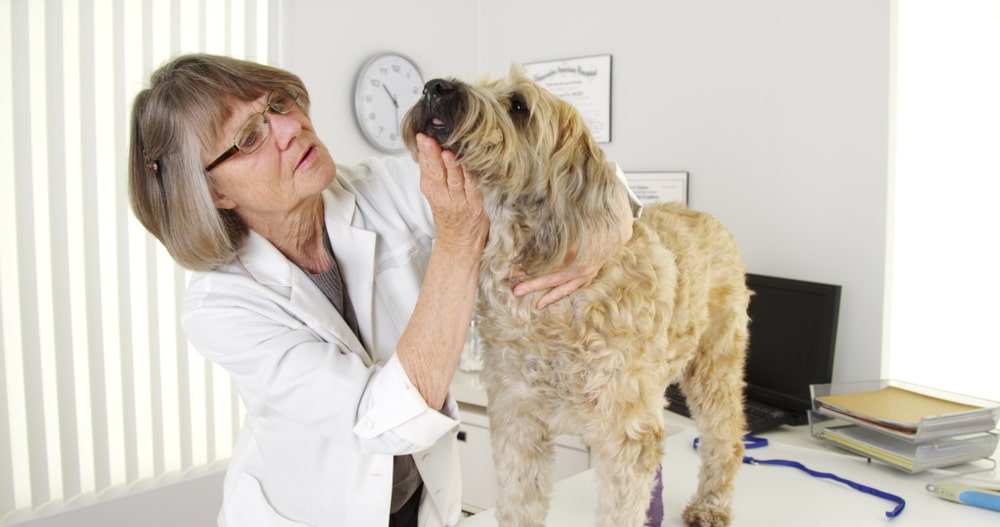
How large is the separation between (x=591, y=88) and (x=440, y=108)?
2147 mm

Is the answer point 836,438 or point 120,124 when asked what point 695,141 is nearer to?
point 836,438

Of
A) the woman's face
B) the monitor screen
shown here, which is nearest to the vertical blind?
the woman's face

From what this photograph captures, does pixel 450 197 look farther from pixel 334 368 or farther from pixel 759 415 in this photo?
pixel 759 415

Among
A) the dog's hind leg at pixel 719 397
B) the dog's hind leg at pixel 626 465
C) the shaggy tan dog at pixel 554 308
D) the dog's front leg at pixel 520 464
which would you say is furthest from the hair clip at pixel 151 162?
the dog's hind leg at pixel 719 397

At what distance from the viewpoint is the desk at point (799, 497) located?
5.26ft

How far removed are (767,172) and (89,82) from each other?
8.26ft

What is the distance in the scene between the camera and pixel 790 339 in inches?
97.8

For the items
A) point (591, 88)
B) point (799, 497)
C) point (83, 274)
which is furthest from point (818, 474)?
point (83, 274)

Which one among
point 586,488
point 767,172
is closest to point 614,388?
point 586,488

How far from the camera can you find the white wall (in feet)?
7.87

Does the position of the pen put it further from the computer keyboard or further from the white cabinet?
the white cabinet

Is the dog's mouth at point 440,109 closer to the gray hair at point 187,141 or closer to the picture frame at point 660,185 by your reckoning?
the gray hair at point 187,141

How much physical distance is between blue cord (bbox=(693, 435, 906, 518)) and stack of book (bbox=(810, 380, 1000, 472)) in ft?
0.55

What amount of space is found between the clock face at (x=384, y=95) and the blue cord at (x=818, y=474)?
2033 mm
